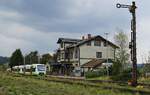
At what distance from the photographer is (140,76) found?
47.9m

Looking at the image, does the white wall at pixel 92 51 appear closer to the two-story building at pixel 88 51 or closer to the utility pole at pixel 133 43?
the two-story building at pixel 88 51

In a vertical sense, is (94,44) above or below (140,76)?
above

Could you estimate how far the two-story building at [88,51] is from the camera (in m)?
80.4

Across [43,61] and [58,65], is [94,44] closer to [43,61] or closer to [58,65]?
[58,65]

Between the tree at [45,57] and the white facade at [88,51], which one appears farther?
the tree at [45,57]

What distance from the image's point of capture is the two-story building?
80438 millimetres

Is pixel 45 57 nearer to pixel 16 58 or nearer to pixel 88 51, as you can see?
pixel 16 58

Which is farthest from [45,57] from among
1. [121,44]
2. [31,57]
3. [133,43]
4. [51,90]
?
[51,90]

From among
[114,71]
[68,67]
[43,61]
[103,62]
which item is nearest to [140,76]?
[114,71]

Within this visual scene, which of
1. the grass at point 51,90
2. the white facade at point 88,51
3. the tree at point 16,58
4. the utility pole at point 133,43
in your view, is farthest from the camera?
the tree at point 16,58

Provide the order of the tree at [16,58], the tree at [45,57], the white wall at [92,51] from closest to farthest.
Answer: the white wall at [92,51] → the tree at [45,57] → the tree at [16,58]

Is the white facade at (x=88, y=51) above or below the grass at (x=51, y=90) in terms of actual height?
above

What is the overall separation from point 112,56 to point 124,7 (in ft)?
177

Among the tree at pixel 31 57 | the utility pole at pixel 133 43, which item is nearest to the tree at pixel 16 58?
the tree at pixel 31 57
